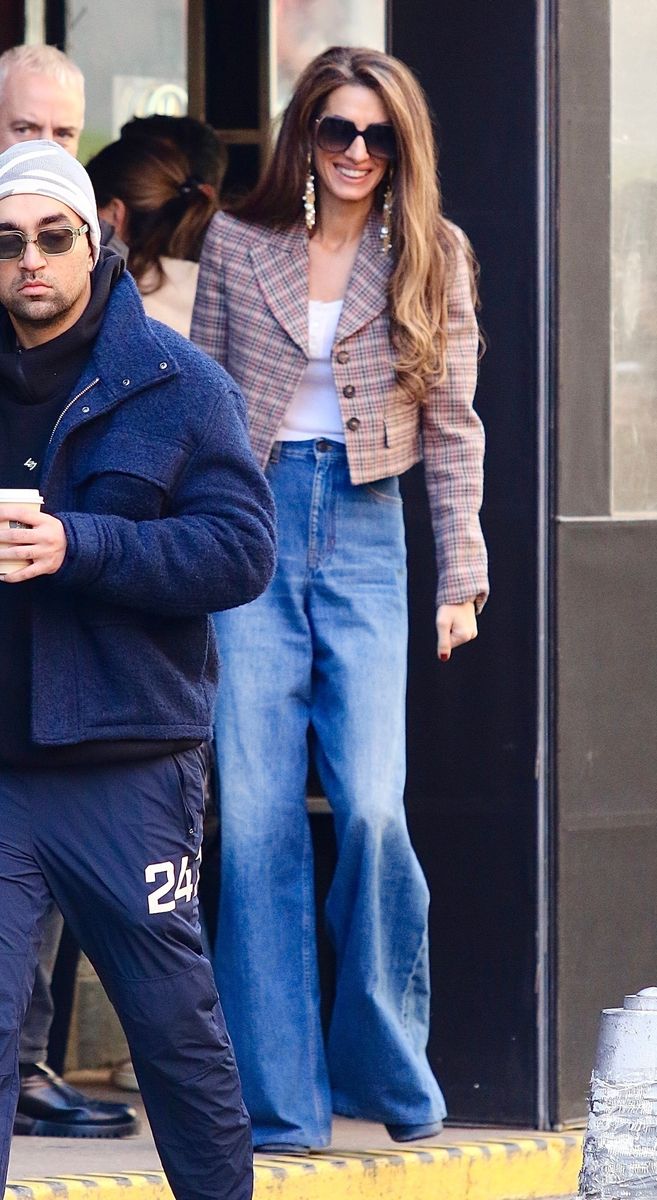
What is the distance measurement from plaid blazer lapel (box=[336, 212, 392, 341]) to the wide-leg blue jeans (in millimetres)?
260

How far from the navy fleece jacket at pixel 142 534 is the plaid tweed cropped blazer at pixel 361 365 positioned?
2.83 ft

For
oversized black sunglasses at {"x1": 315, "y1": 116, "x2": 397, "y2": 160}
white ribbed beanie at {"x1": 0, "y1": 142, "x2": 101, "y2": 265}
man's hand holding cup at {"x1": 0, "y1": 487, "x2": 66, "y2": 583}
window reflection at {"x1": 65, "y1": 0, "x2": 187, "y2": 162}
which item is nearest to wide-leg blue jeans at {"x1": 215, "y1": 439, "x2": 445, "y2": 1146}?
oversized black sunglasses at {"x1": 315, "y1": 116, "x2": 397, "y2": 160}

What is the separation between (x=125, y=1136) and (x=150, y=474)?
1.87 meters

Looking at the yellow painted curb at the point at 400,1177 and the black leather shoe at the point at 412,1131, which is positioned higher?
the black leather shoe at the point at 412,1131

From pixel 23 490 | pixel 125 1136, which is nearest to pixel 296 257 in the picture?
pixel 23 490

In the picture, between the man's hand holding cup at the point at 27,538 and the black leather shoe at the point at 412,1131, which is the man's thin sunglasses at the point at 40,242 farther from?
the black leather shoe at the point at 412,1131

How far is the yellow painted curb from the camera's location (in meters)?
4.57

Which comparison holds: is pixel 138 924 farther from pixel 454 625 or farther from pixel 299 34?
pixel 299 34

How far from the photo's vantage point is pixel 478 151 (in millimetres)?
5281

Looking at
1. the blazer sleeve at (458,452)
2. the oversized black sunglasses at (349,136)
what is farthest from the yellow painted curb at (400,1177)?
the oversized black sunglasses at (349,136)

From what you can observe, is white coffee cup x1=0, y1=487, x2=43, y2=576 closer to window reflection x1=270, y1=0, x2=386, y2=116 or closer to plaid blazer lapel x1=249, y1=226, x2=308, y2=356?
plaid blazer lapel x1=249, y1=226, x2=308, y2=356

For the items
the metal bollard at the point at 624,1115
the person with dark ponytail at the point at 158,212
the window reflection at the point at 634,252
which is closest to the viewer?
the metal bollard at the point at 624,1115

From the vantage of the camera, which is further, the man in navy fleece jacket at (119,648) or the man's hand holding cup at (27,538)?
the man in navy fleece jacket at (119,648)

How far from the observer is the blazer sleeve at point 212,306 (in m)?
4.93
